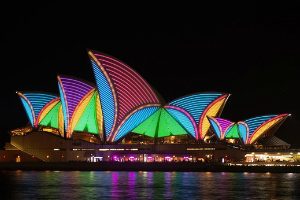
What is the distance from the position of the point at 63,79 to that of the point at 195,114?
2143 centimetres

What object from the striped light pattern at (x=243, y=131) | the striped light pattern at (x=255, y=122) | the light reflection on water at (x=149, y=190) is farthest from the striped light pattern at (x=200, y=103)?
the light reflection on water at (x=149, y=190)

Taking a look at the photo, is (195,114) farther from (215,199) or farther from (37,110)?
(215,199)

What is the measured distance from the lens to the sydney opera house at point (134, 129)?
86125 millimetres

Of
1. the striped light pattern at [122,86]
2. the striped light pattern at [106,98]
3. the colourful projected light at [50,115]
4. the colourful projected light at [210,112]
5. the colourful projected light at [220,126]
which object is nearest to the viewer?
the striped light pattern at [122,86]

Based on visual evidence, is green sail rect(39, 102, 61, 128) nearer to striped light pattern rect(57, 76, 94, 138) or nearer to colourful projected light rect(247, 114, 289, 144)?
striped light pattern rect(57, 76, 94, 138)

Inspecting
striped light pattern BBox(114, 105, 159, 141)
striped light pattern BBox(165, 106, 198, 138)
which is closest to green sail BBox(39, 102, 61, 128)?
A: striped light pattern BBox(114, 105, 159, 141)

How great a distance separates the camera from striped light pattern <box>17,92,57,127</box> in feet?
309

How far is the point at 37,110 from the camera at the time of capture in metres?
95.1

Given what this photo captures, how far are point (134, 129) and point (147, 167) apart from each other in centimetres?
1144

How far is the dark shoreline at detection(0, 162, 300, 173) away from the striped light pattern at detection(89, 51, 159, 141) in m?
6.84

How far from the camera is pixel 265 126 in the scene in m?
98.6

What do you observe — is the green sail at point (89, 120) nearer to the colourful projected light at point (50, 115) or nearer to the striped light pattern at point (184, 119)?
the colourful projected light at point (50, 115)

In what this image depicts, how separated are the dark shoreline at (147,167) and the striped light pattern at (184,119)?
32.1 ft

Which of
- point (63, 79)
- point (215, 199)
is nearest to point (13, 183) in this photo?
point (215, 199)
